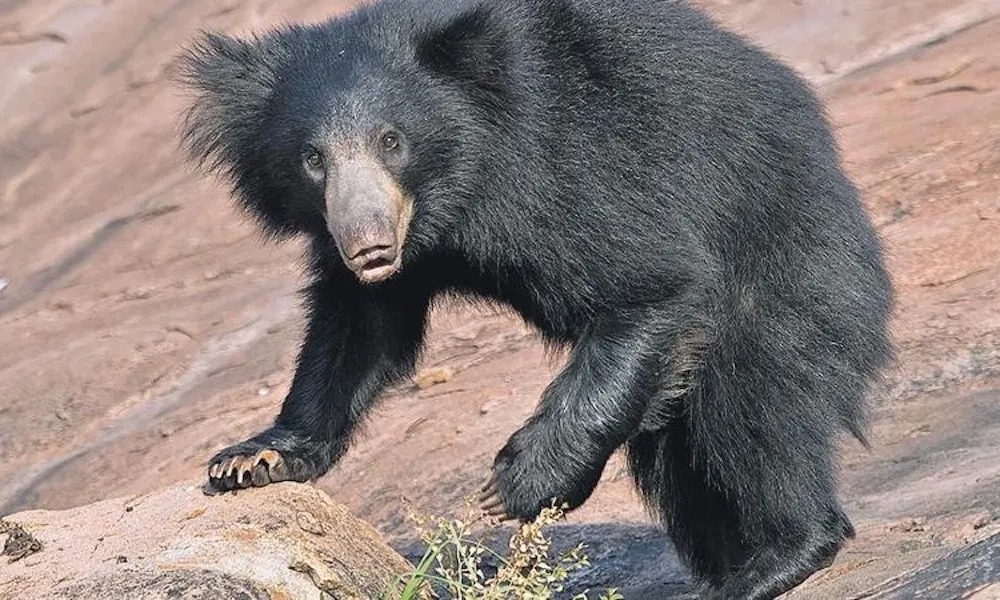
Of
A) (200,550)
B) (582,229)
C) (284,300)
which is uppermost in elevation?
(582,229)

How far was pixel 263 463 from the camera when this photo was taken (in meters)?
4.98

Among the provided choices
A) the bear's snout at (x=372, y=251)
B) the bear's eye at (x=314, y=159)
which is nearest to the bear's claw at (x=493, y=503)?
the bear's snout at (x=372, y=251)

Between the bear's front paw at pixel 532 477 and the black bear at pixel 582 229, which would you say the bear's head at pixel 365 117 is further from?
the bear's front paw at pixel 532 477

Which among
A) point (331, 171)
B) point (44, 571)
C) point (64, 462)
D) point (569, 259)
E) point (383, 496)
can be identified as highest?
point (331, 171)

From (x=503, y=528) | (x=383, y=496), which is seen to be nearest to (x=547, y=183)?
(x=503, y=528)

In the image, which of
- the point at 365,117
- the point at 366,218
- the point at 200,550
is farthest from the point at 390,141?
the point at 200,550

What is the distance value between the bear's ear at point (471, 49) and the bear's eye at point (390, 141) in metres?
0.29

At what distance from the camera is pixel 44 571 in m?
4.30

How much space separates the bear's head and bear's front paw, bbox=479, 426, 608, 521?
2.22 ft

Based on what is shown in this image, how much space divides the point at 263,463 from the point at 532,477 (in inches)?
32.5

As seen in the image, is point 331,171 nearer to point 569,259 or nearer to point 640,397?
point 569,259

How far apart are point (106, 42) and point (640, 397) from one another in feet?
28.0

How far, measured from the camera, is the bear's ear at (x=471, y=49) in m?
4.86

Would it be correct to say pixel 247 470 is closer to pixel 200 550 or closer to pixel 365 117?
pixel 200 550
